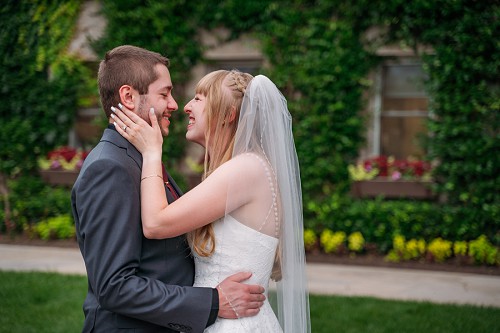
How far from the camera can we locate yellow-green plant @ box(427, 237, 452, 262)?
28.5ft

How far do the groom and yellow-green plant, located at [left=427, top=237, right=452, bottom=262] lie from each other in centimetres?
642

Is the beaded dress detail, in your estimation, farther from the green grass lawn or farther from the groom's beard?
the green grass lawn

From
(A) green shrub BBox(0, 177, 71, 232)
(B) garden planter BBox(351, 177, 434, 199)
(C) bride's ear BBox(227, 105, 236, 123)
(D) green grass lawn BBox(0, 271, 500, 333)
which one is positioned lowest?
(D) green grass lawn BBox(0, 271, 500, 333)

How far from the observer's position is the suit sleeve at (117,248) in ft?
7.73

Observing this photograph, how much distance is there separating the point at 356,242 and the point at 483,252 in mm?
1721

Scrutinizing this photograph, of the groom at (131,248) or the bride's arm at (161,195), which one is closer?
the groom at (131,248)

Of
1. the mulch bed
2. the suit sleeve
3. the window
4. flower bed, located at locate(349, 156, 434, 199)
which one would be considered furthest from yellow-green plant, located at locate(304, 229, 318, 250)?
the suit sleeve

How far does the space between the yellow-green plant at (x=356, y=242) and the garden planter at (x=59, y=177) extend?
188 inches

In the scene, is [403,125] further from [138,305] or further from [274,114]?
[138,305]

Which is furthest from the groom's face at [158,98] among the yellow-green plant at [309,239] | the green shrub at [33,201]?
the green shrub at [33,201]

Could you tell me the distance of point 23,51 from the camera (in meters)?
11.2

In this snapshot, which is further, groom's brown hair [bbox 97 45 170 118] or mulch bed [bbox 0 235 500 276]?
mulch bed [bbox 0 235 500 276]

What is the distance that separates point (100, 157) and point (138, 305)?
0.58m

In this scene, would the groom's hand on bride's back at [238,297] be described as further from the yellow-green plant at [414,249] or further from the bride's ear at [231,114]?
the yellow-green plant at [414,249]
